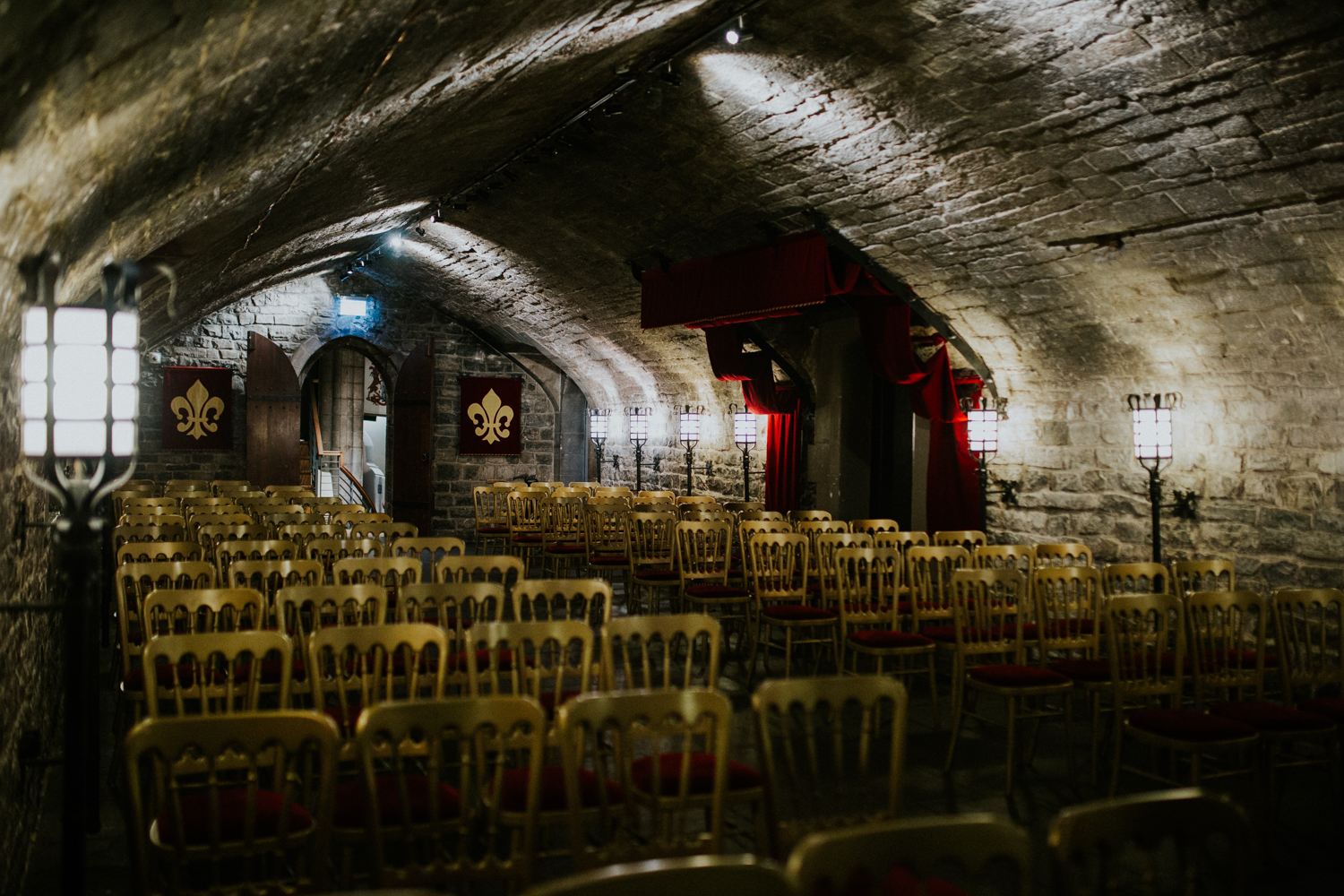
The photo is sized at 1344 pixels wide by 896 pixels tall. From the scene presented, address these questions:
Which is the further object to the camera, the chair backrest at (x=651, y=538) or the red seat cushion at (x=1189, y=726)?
the chair backrest at (x=651, y=538)

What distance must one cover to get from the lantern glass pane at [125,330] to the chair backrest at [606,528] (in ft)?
18.3

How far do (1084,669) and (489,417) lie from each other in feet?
38.3

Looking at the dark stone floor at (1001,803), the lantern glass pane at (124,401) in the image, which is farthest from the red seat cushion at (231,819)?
the lantern glass pane at (124,401)

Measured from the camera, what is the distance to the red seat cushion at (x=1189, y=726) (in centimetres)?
355

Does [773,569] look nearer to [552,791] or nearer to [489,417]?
[552,791]

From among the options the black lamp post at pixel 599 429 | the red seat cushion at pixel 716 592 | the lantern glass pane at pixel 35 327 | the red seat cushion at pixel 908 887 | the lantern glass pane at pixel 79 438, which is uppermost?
the black lamp post at pixel 599 429

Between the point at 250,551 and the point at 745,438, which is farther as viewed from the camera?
the point at 745,438

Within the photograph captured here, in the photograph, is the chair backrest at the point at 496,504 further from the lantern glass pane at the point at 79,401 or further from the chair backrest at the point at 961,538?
the lantern glass pane at the point at 79,401

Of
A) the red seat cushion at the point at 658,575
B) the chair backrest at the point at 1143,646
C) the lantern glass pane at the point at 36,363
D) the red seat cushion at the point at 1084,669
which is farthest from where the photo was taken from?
the red seat cushion at the point at 658,575

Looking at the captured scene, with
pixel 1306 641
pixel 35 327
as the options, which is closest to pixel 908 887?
pixel 35 327

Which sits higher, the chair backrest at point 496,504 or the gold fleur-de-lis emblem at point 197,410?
the gold fleur-de-lis emblem at point 197,410

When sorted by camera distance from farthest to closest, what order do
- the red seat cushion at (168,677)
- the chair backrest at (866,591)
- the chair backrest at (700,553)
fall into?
the chair backrest at (700,553)
the chair backrest at (866,591)
the red seat cushion at (168,677)

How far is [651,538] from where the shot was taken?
7.98 metres

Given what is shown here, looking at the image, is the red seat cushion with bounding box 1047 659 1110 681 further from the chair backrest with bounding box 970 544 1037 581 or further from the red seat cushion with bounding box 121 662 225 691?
the red seat cushion with bounding box 121 662 225 691
